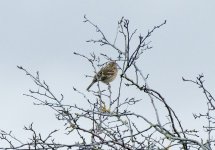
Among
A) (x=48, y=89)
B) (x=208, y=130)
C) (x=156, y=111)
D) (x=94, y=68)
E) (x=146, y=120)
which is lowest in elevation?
(x=146, y=120)

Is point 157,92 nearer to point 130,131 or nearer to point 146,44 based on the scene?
point 130,131

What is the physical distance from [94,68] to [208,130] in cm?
278

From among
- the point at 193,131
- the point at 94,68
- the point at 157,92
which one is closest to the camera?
the point at 157,92

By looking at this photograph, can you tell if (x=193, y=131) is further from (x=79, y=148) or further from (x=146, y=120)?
(x=79, y=148)

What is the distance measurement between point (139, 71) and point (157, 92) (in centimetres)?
111

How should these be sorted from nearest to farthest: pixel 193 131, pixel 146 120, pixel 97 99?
pixel 146 120, pixel 193 131, pixel 97 99

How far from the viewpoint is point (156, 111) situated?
6516 mm

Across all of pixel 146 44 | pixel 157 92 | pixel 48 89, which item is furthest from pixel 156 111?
pixel 48 89

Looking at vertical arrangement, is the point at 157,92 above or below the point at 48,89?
below

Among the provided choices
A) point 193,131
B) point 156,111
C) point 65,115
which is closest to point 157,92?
point 156,111

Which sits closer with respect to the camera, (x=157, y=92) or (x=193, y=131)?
(x=157, y=92)

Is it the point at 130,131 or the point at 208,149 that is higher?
the point at 130,131

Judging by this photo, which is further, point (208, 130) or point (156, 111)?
point (208, 130)

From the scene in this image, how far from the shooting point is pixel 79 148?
5.46 m
